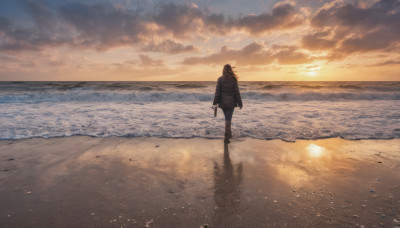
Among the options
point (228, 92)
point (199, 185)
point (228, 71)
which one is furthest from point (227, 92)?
point (199, 185)

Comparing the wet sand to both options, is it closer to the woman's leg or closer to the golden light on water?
the golden light on water

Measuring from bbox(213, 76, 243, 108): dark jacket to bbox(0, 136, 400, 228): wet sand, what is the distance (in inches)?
50.4

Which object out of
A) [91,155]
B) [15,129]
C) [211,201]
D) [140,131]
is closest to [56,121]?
[15,129]

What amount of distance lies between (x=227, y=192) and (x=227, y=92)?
11.1 feet

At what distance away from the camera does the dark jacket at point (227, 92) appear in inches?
228

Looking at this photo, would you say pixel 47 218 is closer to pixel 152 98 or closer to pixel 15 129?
pixel 15 129

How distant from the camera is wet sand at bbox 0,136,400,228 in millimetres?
2386

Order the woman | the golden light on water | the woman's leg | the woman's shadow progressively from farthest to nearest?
the woman → the woman's leg → the golden light on water → the woman's shadow

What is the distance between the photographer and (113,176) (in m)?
3.49

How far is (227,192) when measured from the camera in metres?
2.98

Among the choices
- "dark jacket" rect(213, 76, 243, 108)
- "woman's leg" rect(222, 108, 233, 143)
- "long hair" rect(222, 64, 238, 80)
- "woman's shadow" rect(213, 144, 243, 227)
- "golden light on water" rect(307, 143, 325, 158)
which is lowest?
"woman's shadow" rect(213, 144, 243, 227)

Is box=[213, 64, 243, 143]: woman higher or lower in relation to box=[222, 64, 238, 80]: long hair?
lower

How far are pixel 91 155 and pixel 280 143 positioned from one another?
15.2 feet

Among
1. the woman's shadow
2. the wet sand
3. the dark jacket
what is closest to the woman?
the dark jacket
